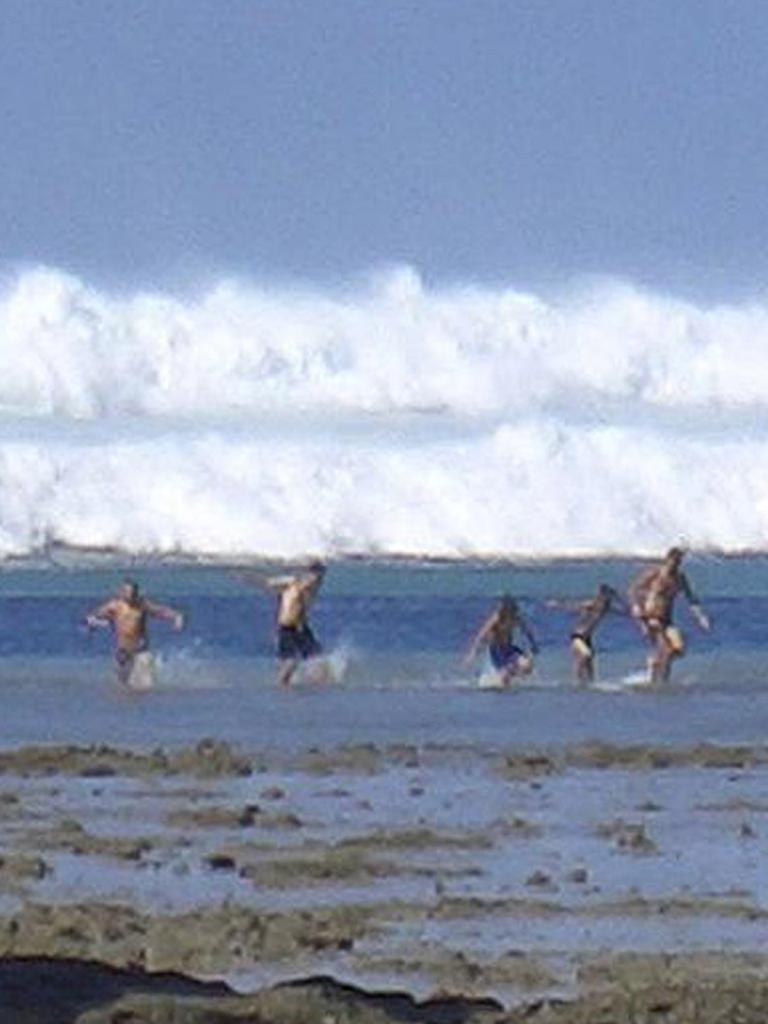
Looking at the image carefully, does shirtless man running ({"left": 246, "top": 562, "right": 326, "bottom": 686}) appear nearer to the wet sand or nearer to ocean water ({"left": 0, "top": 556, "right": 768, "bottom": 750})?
ocean water ({"left": 0, "top": 556, "right": 768, "bottom": 750})

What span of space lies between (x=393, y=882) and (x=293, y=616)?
2229 cm

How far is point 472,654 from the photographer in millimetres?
42812

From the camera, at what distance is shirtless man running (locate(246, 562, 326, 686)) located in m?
43.3

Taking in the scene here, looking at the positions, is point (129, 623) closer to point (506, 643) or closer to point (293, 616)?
point (293, 616)

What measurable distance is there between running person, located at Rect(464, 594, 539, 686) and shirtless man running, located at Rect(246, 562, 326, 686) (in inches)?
73.0

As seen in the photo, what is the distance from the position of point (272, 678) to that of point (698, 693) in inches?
260

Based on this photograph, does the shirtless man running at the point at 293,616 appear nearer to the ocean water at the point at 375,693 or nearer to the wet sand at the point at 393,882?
the ocean water at the point at 375,693

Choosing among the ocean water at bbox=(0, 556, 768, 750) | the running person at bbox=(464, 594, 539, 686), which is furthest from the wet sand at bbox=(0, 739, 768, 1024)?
the running person at bbox=(464, 594, 539, 686)

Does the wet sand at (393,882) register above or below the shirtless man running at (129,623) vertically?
below

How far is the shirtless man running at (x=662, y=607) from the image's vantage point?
138ft

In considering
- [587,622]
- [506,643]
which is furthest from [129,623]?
[587,622]

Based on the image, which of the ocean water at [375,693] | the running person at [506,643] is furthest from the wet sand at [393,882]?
the running person at [506,643]

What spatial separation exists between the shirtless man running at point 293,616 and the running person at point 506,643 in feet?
6.08

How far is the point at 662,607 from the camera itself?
138 ft
